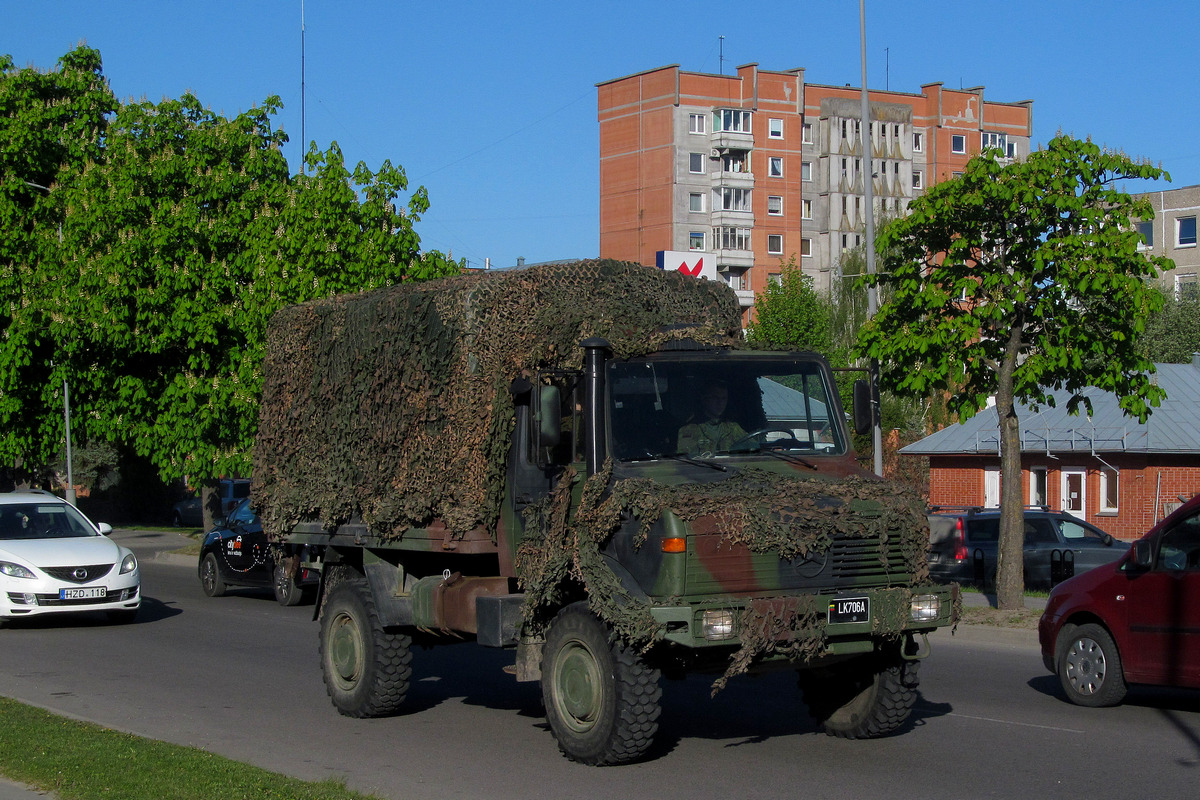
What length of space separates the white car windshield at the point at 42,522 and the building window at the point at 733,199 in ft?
230

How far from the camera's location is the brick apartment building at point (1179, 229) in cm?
7212

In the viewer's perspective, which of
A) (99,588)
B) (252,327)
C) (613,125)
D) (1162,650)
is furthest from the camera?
(613,125)

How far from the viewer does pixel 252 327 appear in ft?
88.8

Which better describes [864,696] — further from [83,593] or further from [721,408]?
[83,593]

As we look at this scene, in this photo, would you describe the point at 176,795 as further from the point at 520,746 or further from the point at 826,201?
the point at 826,201

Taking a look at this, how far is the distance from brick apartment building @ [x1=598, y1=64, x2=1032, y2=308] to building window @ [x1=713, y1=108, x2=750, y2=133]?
0.09 meters

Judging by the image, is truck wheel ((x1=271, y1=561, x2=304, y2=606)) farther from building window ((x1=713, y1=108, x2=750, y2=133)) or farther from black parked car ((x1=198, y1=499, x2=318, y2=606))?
building window ((x1=713, y1=108, x2=750, y2=133))

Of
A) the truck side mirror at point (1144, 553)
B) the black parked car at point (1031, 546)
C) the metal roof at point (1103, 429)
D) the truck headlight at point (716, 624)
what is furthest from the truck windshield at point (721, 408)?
the metal roof at point (1103, 429)

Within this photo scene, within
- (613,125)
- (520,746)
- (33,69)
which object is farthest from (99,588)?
(613,125)

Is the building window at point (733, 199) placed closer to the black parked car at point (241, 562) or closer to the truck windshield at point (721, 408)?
the black parked car at point (241, 562)

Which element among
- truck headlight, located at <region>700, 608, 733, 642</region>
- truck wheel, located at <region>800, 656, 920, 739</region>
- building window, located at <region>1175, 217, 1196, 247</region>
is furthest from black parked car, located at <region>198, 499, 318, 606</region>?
building window, located at <region>1175, 217, 1196, 247</region>

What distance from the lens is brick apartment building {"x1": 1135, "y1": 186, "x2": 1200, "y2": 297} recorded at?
72.1m

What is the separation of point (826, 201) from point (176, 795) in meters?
85.3

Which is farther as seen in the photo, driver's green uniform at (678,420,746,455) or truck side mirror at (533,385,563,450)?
driver's green uniform at (678,420,746,455)
